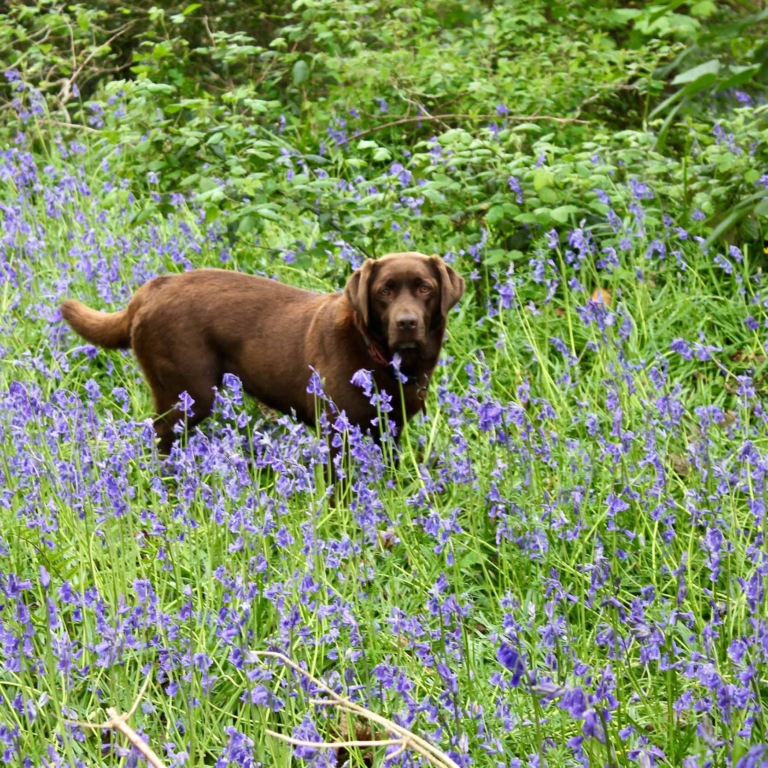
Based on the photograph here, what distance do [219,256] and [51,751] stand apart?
4.30m

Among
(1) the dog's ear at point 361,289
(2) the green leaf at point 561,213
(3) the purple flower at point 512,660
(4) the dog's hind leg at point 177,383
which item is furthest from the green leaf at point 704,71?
(4) the dog's hind leg at point 177,383

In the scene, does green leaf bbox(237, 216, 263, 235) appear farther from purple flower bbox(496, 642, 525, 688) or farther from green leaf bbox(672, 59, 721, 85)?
purple flower bbox(496, 642, 525, 688)

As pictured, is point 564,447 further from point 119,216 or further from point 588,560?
point 119,216

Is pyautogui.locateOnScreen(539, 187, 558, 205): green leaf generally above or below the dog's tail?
above

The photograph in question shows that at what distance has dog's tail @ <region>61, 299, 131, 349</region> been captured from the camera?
511cm

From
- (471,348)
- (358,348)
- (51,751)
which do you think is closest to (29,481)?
(358,348)

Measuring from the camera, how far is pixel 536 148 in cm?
578

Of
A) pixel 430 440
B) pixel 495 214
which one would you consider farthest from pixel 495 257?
pixel 430 440

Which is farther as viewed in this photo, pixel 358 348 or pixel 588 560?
pixel 358 348

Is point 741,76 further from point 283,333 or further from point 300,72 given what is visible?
point 300,72

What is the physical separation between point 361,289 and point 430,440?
66 centimetres

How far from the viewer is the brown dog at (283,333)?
4.65m

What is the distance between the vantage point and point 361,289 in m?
4.61

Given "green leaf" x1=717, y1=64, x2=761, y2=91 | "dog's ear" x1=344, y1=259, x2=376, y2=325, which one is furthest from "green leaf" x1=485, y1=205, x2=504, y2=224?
"green leaf" x1=717, y1=64, x2=761, y2=91
